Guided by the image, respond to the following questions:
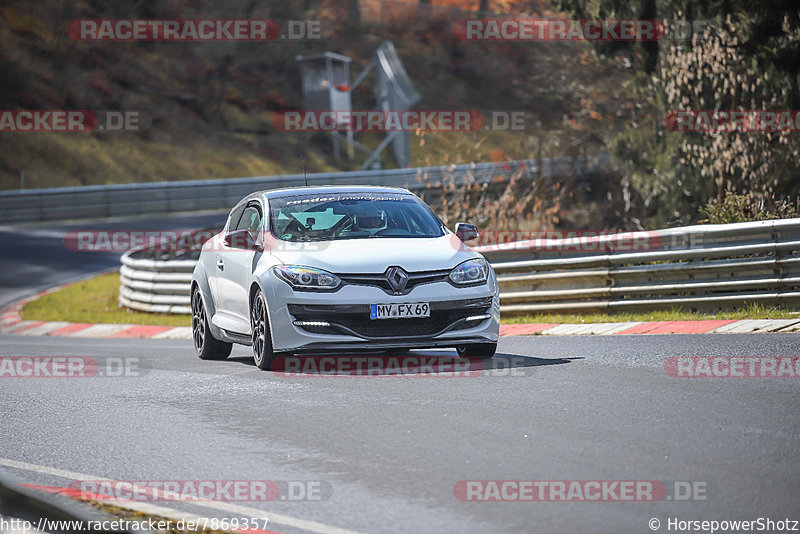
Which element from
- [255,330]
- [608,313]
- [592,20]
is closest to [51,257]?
[592,20]

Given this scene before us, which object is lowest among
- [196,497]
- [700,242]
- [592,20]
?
[196,497]

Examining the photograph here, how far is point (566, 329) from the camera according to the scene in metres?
13.5

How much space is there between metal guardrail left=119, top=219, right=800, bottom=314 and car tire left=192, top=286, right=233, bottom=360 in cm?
459

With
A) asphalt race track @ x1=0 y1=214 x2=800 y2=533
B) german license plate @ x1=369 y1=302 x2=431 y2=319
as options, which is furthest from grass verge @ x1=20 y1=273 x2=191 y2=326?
german license plate @ x1=369 y1=302 x2=431 y2=319

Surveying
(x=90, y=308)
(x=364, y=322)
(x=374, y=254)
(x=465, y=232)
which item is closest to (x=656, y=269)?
(x=465, y=232)

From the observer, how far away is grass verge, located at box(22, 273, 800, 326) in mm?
12891

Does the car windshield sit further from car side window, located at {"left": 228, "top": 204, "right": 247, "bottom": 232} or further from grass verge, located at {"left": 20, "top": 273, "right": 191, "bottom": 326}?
grass verge, located at {"left": 20, "top": 273, "right": 191, "bottom": 326}

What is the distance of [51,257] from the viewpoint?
29.5 meters

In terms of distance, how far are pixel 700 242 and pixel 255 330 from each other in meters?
5.45

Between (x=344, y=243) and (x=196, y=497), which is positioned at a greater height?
(x=344, y=243)

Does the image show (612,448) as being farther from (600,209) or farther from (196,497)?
(600,209)

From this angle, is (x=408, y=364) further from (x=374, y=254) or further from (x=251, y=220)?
(x=251, y=220)

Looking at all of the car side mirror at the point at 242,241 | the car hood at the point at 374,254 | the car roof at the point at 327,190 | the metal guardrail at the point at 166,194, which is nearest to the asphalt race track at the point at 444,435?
the car hood at the point at 374,254

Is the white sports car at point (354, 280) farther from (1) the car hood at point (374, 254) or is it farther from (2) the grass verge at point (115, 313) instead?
(2) the grass verge at point (115, 313)
